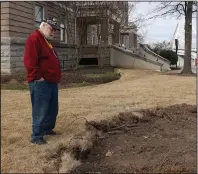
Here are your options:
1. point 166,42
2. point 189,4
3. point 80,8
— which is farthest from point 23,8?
point 166,42

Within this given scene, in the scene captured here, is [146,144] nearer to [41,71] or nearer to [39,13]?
[41,71]

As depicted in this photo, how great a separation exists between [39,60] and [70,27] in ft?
58.7

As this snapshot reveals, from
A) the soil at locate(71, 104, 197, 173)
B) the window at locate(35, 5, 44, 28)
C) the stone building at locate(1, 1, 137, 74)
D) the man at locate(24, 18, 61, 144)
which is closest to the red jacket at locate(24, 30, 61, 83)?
the man at locate(24, 18, 61, 144)

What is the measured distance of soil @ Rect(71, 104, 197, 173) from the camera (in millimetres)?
4117

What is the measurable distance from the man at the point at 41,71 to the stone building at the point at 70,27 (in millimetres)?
8596

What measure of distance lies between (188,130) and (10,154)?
9.24 feet

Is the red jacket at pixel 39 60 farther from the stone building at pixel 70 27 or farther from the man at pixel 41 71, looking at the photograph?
the stone building at pixel 70 27

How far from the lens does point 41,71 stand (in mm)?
4820

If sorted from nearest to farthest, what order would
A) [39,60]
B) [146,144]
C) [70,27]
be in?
[39,60], [146,144], [70,27]

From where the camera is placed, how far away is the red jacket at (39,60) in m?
4.65

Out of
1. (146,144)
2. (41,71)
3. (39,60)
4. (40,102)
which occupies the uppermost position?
(39,60)

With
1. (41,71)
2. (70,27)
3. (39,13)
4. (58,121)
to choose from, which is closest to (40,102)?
(41,71)

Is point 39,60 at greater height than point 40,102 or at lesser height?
greater

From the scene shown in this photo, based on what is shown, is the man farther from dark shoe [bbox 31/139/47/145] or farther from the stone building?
the stone building
